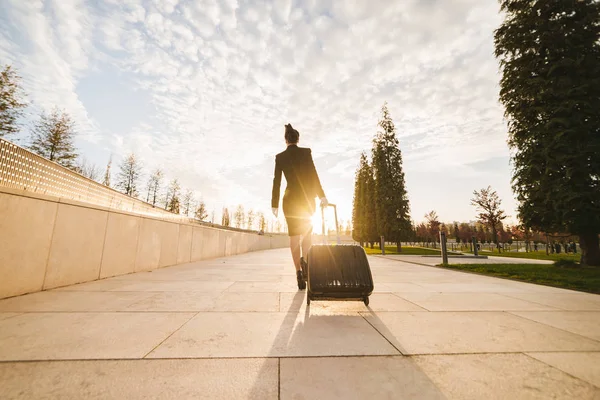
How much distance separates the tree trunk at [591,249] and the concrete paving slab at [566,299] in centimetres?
739

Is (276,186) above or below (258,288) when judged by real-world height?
above

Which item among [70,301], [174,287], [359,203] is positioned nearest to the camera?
[70,301]

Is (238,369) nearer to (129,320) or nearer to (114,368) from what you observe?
(114,368)

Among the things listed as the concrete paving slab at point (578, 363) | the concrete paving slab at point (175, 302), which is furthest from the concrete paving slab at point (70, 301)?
the concrete paving slab at point (578, 363)

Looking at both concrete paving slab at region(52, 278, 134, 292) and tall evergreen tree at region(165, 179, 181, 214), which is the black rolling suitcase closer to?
concrete paving slab at region(52, 278, 134, 292)

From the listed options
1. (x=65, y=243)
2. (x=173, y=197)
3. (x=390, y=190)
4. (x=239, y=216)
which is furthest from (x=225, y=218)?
(x=65, y=243)

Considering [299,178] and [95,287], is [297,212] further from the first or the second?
[95,287]

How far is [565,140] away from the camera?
8.64 m

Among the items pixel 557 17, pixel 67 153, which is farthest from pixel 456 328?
pixel 67 153

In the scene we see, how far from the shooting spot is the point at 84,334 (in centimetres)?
197

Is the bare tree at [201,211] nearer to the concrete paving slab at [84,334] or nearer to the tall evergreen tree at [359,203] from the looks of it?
the tall evergreen tree at [359,203]

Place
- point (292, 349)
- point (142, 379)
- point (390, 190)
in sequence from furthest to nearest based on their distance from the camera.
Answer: point (390, 190) < point (292, 349) < point (142, 379)

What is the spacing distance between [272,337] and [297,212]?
2.01m

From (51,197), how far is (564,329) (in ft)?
20.7
